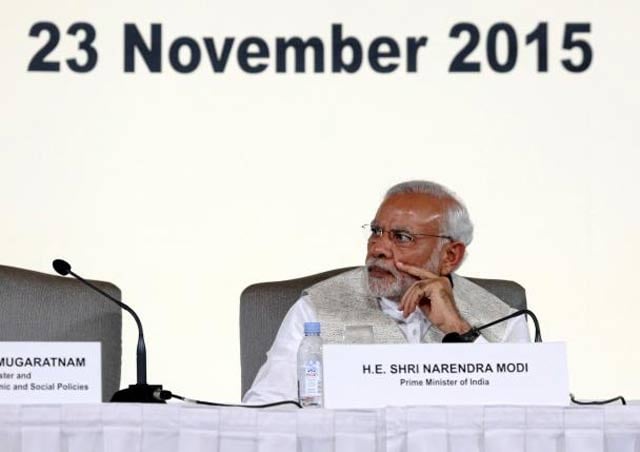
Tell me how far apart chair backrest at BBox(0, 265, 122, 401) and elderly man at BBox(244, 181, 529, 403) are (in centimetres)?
39

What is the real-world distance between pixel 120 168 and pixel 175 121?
0.22m

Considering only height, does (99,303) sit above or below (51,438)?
above

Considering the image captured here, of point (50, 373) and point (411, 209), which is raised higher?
point (411, 209)

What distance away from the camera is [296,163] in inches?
164

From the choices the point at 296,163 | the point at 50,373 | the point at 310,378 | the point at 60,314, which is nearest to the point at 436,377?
the point at 310,378

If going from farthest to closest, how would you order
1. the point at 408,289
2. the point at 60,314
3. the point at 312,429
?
1. the point at 408,289
2. the point at 60,314
3. the point at 312,429

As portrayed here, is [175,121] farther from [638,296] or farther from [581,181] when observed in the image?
[638,296]

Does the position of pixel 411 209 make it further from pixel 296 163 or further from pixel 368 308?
pixel 296 163

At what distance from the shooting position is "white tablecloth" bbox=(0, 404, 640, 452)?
A: 2.16 meters

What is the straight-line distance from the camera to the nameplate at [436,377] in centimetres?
223

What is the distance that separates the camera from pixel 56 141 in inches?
163

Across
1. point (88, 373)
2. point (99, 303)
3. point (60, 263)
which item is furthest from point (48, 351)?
point (99, 303)

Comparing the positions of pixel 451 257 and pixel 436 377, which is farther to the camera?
pixel 451 257

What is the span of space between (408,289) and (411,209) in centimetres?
19
